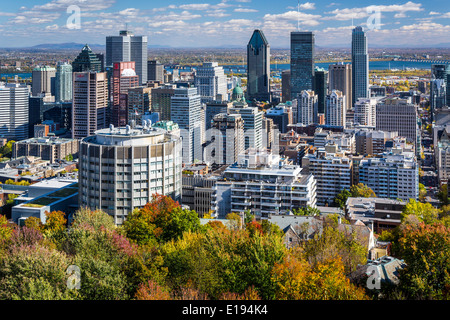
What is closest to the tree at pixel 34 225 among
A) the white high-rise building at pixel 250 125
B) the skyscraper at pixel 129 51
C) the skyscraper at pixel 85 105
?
the white high-rise building at pixel 250 125

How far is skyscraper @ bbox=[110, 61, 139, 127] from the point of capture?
32.8 metres

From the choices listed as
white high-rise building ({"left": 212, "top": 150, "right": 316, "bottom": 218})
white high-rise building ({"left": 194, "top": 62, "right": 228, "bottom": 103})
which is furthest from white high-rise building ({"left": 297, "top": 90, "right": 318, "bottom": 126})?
white high-rise building ({"left": 212, "top": 150, "right": 316, "bottom": 218})

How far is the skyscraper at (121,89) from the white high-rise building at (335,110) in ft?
41.1

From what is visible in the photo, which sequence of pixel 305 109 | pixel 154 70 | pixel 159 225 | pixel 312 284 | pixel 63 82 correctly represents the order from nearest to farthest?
pixel 312 284 → pixel 159 225 → pixel 305 109 → pixel 63 82 → pixel 154 70

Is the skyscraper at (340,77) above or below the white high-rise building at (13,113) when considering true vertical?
above

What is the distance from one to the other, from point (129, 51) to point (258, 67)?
10813mm

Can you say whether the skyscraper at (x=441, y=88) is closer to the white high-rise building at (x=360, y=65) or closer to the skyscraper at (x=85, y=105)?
the white high-rise building at (x=360, y=65)

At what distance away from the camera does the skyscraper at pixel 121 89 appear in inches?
1292

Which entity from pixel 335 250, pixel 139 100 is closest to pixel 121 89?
pixel 139 100

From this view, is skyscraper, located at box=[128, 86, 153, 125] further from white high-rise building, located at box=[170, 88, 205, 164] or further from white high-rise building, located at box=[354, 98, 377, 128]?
white high-rise building, located at box=[354, 98, 377, 128]

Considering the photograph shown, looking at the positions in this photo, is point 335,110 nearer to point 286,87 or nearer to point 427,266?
point 286,87

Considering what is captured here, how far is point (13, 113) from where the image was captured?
105 ft

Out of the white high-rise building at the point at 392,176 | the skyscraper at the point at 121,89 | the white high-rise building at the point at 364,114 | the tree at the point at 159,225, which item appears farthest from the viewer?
the white high-rise building at the point at 364,114

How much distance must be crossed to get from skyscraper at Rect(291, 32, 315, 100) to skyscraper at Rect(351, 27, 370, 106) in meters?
3.26
